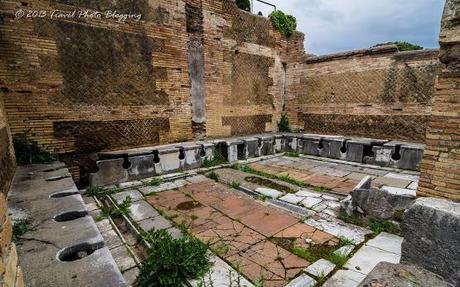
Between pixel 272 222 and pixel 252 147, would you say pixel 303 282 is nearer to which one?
pixel 272 222

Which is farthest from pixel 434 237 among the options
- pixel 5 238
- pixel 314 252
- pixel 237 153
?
pixel 237 153

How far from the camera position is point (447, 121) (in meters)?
2.68

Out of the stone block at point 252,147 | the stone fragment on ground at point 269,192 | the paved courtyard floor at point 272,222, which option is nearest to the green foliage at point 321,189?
the paved courtyard floor at point 272,222

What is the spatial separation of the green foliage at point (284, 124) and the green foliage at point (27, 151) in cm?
853

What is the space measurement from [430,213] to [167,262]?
2.60 metres

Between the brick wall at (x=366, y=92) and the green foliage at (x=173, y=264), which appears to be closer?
the green foliage at (x=173, y=264)

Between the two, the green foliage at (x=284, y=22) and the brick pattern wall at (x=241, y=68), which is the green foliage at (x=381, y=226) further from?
the green foliage at (x=284, y=22)

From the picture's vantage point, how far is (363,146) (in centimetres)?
750

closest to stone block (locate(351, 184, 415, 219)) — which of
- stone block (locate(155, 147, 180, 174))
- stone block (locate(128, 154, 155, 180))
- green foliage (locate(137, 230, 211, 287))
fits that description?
green foliage (locate(137, 230, 211, 287))

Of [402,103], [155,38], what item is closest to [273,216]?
[155,38]

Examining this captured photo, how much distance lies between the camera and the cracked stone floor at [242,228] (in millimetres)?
2844

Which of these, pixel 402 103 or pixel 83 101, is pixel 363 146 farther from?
pixel 83 101

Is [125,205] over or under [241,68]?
under

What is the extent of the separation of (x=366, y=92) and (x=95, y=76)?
8.44 metres
